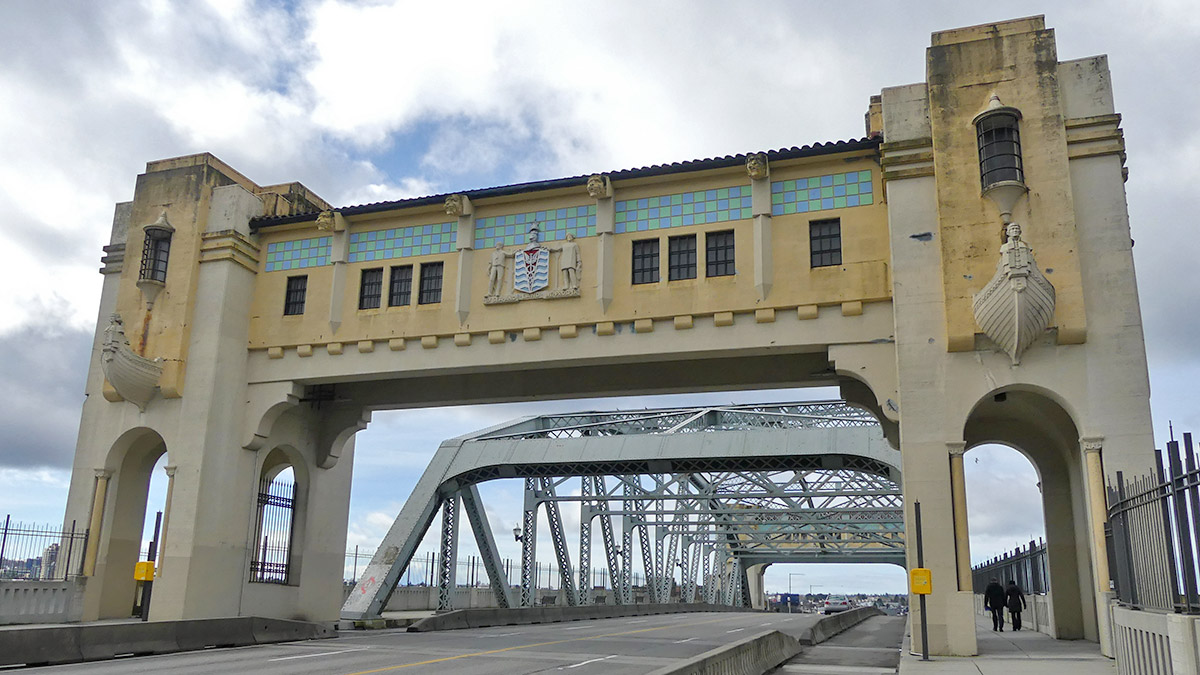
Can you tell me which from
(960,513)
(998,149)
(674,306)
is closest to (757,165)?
(674,306)

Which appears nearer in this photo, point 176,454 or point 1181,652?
point 1181,652

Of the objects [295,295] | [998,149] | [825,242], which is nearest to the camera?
[998,149]

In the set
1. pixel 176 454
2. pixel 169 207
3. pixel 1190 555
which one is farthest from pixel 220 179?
pixel 1190 555

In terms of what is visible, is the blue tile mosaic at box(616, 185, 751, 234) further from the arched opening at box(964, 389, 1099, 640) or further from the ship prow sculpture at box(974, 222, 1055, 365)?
the arched opening at box(964, 389, 1099, 640)

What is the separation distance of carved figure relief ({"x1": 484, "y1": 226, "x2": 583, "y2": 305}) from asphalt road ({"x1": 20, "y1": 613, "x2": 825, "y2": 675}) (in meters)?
7.74

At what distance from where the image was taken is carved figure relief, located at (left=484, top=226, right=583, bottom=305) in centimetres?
2220

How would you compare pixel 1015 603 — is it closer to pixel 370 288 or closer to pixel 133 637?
pixel 370 288

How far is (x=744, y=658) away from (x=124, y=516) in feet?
58.7

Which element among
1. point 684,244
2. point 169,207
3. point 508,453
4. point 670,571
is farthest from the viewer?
point 670,571

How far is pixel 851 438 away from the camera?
111ft

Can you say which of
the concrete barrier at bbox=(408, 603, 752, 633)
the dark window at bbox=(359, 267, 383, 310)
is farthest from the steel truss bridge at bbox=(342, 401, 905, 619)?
the dark window at bbox=(359, 267, 383, 310)

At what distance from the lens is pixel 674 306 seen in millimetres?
21188

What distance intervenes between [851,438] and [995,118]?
17.2 meters

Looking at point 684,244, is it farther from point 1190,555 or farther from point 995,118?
point 1190,555
